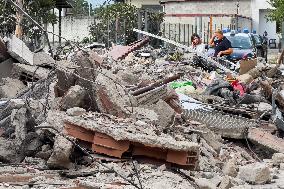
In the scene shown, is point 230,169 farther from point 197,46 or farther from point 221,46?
point 197,46

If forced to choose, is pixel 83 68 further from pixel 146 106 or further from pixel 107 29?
pixel 107 29

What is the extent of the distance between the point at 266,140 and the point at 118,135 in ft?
12.7

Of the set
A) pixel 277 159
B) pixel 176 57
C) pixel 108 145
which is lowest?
pixel 277 159

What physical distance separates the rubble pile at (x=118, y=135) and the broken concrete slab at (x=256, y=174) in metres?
0.01

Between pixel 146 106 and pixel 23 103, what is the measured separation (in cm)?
186

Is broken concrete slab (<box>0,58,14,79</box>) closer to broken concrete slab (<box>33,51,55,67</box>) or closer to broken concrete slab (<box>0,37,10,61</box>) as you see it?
broken concrete slab (<box>0,37,10,61</box>)

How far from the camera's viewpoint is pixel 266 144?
1045cm

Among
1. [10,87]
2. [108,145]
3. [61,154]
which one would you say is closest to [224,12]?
[10,87]

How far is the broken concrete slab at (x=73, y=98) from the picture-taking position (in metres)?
8.61

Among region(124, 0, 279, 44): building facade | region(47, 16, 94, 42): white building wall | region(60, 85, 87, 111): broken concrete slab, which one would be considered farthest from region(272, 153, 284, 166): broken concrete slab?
region(124, 0, 279, 44): building facade

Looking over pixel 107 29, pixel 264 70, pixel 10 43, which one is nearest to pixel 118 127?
pixel 10 43

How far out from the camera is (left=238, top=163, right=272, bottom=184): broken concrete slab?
26.8 ft

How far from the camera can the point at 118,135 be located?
24.5ft

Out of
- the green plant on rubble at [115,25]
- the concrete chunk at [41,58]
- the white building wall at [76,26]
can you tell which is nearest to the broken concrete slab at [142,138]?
the concrete chunk at [41,58]
